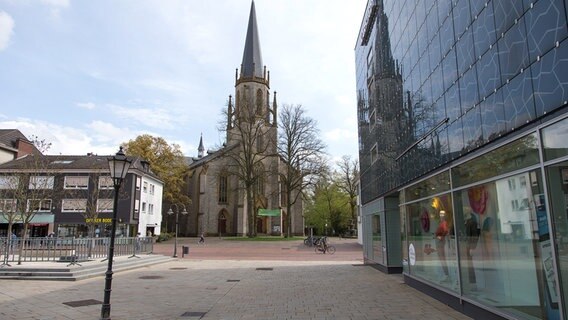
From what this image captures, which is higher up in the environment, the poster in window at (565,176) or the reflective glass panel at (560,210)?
the poster in window at (565,176)

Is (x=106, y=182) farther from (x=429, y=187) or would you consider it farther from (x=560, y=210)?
(x=560, y=210)

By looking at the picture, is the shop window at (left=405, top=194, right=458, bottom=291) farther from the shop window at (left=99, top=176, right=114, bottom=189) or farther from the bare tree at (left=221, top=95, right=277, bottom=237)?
the bare tree at (left=221, top=95, right=277, bottom=237)

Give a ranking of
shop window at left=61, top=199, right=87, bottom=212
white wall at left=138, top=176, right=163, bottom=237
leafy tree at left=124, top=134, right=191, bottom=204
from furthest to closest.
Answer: leafy tree at left=124, top=134, right=191, bottom=204
white wall at left=138, top=176, right=163, bottom=237
shop window at left=61, top=199, right=87, bottom=212

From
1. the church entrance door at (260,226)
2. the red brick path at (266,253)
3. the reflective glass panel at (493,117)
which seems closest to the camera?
the reflective glass panel at (493,117)

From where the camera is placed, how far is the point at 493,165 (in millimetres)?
7402

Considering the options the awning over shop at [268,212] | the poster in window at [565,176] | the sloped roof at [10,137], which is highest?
the sloped roof at [10,137]

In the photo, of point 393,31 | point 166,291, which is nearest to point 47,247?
point 166,291

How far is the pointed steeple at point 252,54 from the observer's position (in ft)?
229

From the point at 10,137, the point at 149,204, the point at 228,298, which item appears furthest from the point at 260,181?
the point at 228,298

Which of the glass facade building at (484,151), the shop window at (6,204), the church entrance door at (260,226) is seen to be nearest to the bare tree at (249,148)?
the church entrance door at (260,226)

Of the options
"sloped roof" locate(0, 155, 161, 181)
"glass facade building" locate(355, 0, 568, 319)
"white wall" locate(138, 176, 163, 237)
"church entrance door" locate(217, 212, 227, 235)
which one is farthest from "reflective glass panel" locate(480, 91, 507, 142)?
"church entrance door" locate(217, 212, 227, 235)

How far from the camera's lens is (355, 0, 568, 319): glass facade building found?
18.1 ft

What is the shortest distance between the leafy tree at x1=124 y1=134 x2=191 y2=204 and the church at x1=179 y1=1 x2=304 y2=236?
526cm

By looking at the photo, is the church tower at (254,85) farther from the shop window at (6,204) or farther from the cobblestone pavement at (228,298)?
the cobblestone pavement at (228,298)
